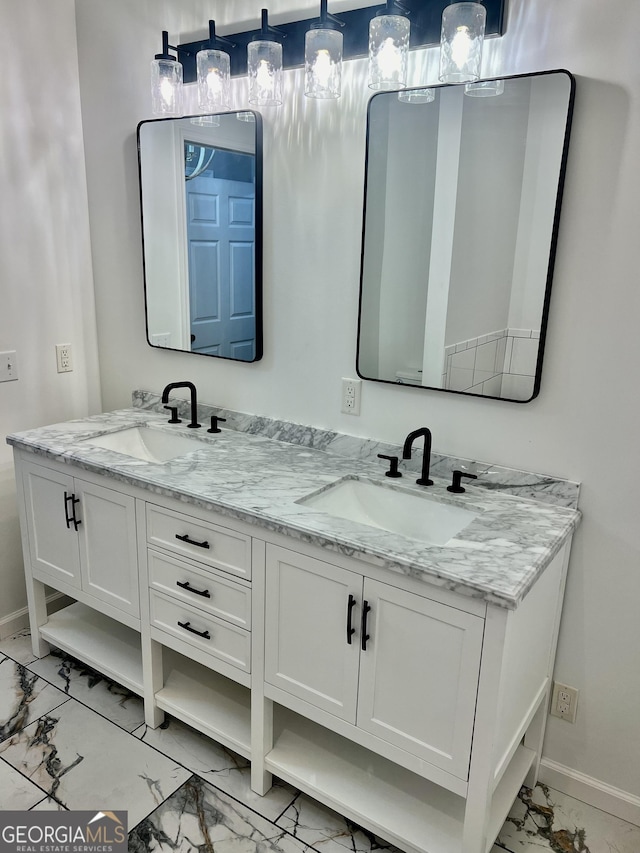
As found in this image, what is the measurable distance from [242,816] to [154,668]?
0.54 m

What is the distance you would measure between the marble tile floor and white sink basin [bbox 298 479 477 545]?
84 centimetres

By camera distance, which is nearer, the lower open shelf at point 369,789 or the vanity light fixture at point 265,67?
the lower open shelf at point 369,789

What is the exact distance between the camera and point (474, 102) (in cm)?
174

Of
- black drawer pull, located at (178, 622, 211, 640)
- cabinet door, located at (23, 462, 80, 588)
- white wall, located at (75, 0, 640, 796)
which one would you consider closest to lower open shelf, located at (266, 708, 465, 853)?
black drawer pull, located at (178, 622, 211, 640)

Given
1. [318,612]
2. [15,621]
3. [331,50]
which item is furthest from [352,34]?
[15,621]

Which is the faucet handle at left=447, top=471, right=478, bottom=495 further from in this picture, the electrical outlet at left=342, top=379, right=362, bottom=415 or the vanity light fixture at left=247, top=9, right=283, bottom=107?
the vanity light fixture at left=247, top=9, right=283, bottom=107

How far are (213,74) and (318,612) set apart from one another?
5.51ft

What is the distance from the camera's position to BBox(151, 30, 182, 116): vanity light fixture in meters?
2.10

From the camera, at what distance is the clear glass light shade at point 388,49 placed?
5.55 feet

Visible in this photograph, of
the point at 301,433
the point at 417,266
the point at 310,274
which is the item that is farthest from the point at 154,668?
the point at 417,266

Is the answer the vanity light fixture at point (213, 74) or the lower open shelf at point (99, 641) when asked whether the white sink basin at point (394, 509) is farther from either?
the vanity light fixture at point (213, 74)

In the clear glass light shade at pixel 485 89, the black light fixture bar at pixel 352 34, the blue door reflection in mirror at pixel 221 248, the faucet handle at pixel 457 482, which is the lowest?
the faucet handle at pixel 457 482

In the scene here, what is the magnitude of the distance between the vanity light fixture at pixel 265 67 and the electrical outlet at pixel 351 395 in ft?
2.92

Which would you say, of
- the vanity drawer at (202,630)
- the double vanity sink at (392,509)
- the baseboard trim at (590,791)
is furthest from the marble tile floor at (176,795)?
the double vanity sink at (392,509)
